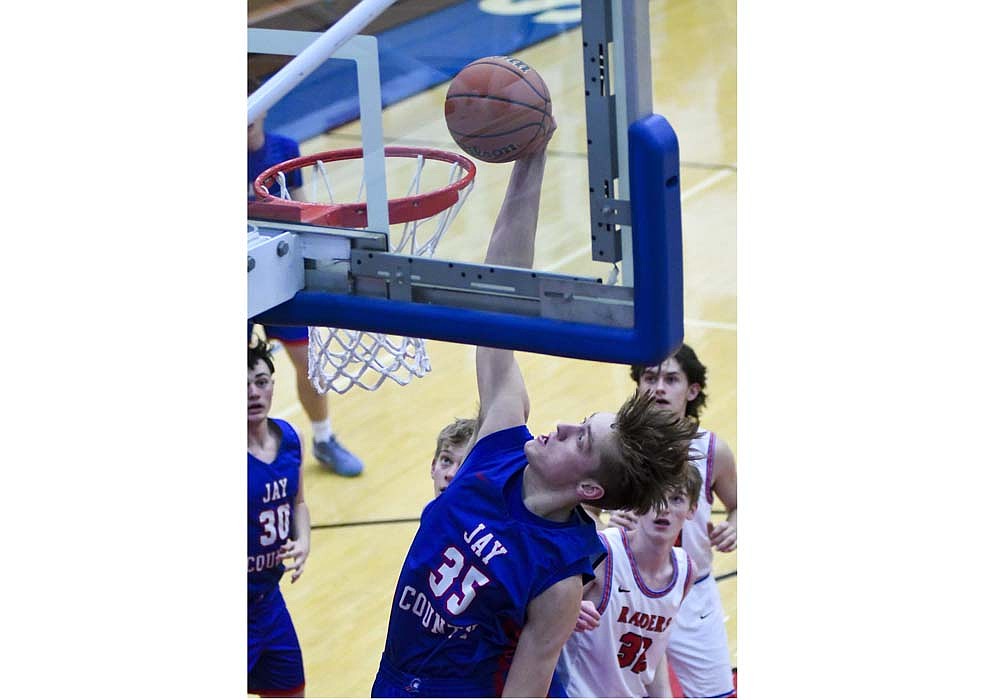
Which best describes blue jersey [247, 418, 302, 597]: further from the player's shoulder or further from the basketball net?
the basketball net

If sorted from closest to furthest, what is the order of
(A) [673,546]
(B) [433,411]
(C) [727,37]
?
1. (A) [673,546]
2. (B) [433,411]
3. (C) [727,37]

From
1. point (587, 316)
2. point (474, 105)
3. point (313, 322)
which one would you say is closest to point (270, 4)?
point (474, 105)

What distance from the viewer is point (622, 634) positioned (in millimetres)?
3861

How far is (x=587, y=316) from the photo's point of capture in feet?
9.79

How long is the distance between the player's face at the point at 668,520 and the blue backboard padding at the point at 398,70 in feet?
4.09

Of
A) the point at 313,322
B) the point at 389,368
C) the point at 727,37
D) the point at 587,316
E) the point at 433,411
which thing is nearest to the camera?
the point at 587,316

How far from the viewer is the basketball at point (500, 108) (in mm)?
3221

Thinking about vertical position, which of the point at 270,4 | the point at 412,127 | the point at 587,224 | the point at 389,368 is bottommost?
the point at 389,368

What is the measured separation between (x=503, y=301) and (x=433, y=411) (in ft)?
11.0

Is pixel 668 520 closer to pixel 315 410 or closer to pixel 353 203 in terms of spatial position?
pixel 353 203

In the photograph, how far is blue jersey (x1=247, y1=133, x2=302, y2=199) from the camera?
3404 mm

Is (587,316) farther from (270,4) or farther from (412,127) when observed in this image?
(270,4)

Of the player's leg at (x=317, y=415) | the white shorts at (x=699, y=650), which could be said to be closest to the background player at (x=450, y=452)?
the white shorts at (x=699, y=650)

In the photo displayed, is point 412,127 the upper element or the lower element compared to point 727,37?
lower
